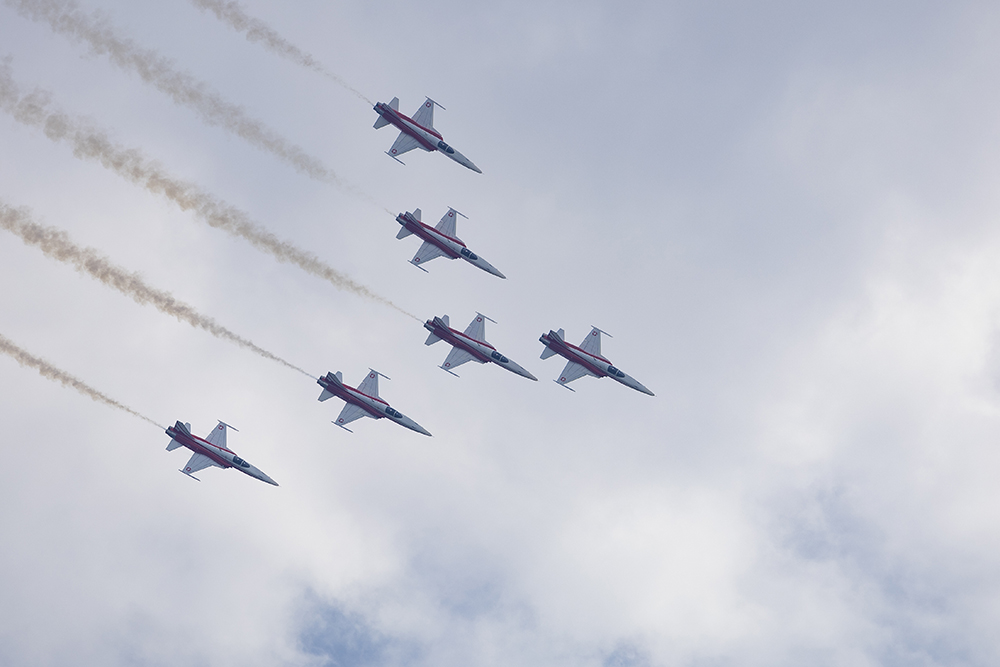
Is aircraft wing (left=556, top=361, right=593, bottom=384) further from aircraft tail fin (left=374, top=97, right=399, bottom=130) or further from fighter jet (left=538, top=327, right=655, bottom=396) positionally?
aircraft tail fin (left=374, top=97, right=399, bottom=130)

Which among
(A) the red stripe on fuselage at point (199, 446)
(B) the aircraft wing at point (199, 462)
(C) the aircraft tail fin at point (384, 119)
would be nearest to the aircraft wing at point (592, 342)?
(C) the aircraft tail fin at point (384, 119)

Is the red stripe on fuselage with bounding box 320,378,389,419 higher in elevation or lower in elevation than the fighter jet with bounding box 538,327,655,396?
lower

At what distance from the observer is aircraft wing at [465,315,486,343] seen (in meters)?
120

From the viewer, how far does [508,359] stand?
12056cm

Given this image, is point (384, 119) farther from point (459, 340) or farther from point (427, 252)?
point (459, 340)

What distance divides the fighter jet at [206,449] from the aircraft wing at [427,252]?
97.7 feet

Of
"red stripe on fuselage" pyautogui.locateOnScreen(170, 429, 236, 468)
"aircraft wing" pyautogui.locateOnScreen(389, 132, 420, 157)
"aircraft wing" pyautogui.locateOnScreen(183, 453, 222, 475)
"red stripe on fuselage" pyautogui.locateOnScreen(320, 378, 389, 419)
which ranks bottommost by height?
"aircraft wing" pyautogui.locateOnScreen(183, 453, 222, 475)

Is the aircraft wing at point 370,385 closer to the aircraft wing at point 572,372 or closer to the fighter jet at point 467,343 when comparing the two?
the fighter jet at point 467,343

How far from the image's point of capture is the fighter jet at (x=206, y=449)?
385 ft

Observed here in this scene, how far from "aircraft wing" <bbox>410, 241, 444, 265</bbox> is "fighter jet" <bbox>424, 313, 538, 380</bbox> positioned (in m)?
7.25

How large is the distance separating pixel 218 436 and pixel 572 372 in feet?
141

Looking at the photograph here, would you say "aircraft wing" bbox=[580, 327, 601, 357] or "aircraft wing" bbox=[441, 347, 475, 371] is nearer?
"aircraft wing" bbox=[441, 347, 475, 371]

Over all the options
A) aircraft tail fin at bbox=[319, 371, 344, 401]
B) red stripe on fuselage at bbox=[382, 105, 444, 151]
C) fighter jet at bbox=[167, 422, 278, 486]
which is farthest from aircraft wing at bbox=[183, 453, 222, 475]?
red stripe on fuselage at bbox=[382, 105, 444, 151]

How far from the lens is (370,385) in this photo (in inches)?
4705
